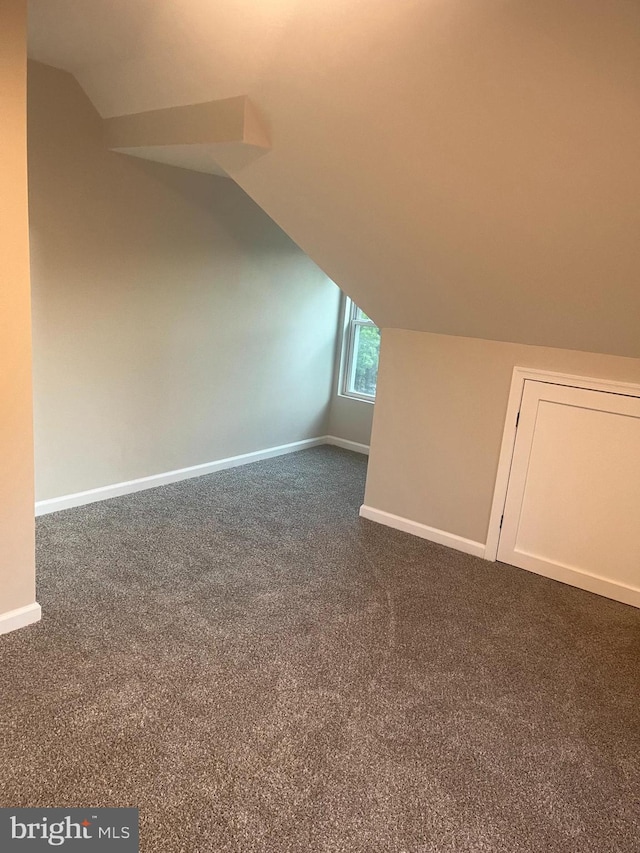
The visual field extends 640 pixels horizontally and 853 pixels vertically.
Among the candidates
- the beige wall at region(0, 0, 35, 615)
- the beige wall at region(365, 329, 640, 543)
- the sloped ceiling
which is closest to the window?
the beige wall at region(365, 329, 640, 543)

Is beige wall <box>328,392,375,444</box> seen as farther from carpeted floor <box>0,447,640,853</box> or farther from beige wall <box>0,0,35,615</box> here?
beige wall <box>0,0,35,615</box>

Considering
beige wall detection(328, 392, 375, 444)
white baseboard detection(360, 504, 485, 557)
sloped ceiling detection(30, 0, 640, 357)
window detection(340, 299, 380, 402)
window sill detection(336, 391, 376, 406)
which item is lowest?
white baseboard detection(360, 504, 485, 557)

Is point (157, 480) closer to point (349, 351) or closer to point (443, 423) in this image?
point (443, 423)

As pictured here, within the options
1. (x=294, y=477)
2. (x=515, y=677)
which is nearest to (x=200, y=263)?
(x=294, y=477)

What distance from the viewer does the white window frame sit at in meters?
5.09

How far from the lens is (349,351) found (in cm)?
518

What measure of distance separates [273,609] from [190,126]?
2117mm

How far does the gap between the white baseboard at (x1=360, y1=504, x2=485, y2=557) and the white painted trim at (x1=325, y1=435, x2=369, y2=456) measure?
1.31m

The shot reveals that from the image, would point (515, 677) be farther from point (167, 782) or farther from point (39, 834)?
point (39, 834)

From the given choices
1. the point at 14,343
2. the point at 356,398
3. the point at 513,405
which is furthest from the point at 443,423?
the point at 14,343

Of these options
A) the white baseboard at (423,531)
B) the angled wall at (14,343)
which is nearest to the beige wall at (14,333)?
the angled wall at (14,343)

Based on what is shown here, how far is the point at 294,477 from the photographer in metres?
4.38

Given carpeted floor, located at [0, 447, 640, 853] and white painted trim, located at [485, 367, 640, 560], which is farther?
white painted trim, located at [485, 367, 640, 560]

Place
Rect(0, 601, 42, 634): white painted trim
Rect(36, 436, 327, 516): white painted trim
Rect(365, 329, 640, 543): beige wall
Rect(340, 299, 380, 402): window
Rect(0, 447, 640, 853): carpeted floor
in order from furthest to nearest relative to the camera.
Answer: Rect(340, 299, 380, 402): window, Rect(36, 436, 327, 516): white painted trim, Rect(365, 329, 640, 543): beige wall, Rect(0, 601, 42, 634): white painted trim, Rect(0, 447, 640, 853): carpeted floor
